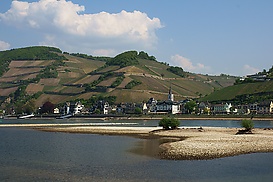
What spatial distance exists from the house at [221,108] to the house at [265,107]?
13767 millimetres

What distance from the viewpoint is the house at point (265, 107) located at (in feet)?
551

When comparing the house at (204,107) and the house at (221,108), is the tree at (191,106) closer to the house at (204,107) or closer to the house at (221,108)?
the house at (204,107)

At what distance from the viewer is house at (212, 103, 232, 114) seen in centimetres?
18290

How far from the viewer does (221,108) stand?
186750mm

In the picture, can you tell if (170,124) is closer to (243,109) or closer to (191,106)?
(243,109)

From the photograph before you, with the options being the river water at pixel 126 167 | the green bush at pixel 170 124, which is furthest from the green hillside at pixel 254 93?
the river water at pixel 126 167

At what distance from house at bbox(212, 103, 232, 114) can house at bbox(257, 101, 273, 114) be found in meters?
13.8

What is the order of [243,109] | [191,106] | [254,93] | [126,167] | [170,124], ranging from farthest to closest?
1. [254,93]
2. [191,106]
3. [243,109]
4. [170,124]
5. [126,167]

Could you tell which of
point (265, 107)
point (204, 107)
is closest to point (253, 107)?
point (265, 107)

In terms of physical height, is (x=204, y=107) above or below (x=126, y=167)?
above

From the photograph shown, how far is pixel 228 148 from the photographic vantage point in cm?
4350

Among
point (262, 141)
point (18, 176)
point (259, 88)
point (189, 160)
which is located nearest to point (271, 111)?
point (259, 88)

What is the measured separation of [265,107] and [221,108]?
2223 cm

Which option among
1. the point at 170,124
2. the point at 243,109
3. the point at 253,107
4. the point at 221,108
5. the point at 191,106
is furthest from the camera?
the point at 191,106
